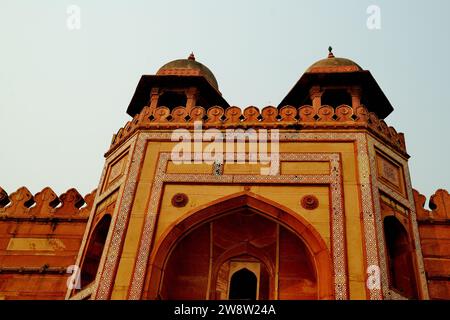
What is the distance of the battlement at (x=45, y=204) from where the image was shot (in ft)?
33.1

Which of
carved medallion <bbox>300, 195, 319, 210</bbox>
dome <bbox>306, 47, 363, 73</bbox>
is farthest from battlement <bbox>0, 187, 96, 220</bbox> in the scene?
dome <bbox>306, 47, 363, 73</bbox>

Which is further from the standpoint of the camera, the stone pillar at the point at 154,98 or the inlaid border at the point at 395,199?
the stone pillar at the point at 154,98

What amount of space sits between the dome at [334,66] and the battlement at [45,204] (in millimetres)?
4626

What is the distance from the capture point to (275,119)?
9570 millimetres

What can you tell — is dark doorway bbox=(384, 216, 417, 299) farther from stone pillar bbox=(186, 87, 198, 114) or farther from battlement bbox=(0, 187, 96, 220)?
battlement bbox=(0, 187, 96, 220)

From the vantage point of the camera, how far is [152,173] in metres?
9.02

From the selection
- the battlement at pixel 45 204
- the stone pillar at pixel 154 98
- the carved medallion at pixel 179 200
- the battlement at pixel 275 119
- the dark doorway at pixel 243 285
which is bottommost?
the dark doorway at pixel 243 285

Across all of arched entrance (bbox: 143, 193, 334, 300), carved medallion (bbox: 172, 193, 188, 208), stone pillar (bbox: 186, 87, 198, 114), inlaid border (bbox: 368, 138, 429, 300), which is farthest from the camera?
stone pillar (bbox: 186, 87, 198, 114)

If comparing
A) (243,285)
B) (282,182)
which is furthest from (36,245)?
(282,182)

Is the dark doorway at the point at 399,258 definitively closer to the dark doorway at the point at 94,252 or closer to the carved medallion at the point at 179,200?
the carved medallion at the point at 179,200

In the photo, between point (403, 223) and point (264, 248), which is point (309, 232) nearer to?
point (264, 248)

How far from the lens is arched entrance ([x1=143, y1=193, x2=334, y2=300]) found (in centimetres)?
816

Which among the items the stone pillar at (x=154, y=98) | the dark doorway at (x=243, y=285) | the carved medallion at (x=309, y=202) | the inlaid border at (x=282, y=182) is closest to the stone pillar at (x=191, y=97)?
the stone pillar at (x=154, y=98)

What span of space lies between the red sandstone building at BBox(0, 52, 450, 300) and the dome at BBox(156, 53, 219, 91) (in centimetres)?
97
